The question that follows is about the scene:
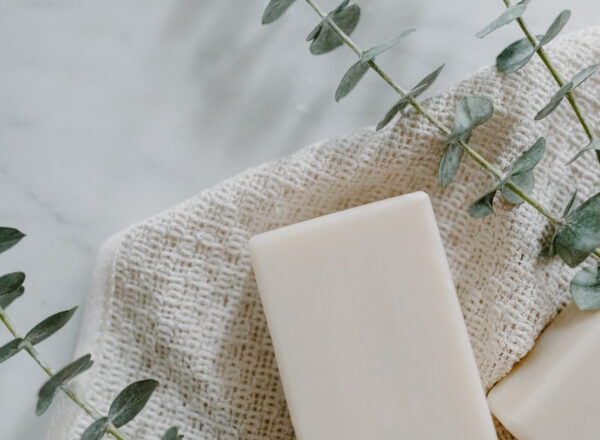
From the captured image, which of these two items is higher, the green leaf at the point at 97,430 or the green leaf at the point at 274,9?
the green leaf at the point at 274,9

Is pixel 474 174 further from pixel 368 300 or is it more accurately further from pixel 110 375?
pixel 110 375

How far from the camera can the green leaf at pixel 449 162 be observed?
1.97 feet

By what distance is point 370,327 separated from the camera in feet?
1.87

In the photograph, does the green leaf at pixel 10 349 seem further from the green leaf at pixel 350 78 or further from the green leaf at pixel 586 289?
the green leaf at pixel 586 289

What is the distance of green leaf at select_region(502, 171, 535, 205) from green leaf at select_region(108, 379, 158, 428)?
0.31 meters

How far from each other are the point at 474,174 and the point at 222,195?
0.70 ft

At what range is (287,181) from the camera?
2.06ft

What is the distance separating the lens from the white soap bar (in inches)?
22.4

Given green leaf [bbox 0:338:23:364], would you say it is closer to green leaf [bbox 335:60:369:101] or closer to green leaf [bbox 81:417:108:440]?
green leaf [bbox 81:417:108:440]

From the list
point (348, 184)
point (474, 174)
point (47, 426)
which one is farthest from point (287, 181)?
point (47, 426)

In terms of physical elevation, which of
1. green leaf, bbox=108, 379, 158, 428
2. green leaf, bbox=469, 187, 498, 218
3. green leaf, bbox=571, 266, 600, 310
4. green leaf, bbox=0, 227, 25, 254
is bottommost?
green leaf, bbox=571, 266, 600, 310

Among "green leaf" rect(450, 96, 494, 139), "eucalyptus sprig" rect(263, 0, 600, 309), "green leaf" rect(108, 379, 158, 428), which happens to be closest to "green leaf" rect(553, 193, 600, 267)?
"eucalyptus sprig" rect(263, 0, 600, 309)

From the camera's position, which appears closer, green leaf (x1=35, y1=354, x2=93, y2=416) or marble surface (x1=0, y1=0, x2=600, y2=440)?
green leaf (x1=35, y1=354, x2=93, y2=416)

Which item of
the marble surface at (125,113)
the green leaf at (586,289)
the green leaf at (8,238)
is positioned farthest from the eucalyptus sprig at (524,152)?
the green leaf at (8,238)
